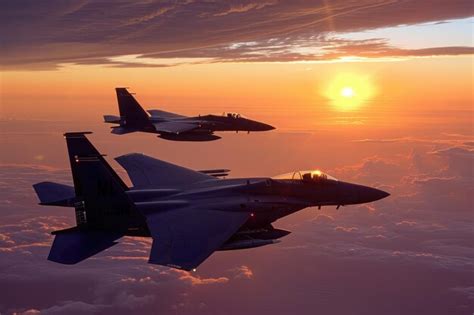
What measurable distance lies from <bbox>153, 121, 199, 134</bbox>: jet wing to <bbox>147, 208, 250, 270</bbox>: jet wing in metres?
26.2

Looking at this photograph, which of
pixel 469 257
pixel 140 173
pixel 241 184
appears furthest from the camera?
pixel 469 257

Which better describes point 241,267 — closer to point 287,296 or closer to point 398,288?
point 287,296

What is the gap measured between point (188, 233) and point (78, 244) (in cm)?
608

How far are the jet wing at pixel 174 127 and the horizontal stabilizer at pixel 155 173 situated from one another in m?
17.4

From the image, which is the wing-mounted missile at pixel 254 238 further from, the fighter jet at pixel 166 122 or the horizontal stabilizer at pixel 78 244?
the fighter jet at pixel 166 122

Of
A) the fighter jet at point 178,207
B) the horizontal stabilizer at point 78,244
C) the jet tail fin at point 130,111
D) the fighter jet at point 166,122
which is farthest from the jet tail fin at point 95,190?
the jet tail fin at point 130,111

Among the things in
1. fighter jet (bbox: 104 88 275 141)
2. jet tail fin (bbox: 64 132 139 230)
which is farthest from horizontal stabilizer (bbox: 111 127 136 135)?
jet tail fin (bbox: 64 132 139 230)

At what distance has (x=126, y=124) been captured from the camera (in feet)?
184

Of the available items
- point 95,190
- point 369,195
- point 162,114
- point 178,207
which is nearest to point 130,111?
point 162,114

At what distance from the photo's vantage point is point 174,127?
5169 centimetres

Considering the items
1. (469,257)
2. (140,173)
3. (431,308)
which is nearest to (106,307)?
(431,308)

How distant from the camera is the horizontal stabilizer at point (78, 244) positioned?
21.2 meters

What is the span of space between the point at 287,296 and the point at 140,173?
130m

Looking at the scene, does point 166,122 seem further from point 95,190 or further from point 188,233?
point 188,233
